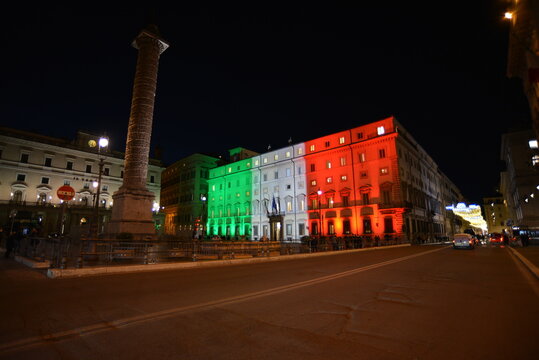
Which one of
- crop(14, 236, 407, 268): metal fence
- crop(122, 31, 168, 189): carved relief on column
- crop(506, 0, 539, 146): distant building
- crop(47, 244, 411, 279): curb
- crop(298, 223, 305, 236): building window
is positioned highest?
crop(506, 0, 539, 146): distant building

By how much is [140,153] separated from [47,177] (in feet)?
132

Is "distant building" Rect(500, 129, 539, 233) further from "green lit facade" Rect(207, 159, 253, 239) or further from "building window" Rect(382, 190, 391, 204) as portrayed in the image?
"green lit facade" Rect(207, 159, 253, 239)

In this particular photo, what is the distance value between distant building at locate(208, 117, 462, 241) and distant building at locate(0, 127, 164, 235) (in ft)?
62.3

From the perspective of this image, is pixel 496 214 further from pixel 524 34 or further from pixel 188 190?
pixel 188 190

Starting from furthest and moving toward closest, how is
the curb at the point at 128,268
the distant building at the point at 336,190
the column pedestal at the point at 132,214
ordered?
the distant building at the point at 336,190
the column pedestal at the point at 132,214
the curb at the point at 128,268

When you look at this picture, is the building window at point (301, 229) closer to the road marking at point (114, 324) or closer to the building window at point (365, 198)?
the building window at point (365, 198)

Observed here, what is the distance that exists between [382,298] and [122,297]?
6.01 metres

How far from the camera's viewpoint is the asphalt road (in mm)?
3314

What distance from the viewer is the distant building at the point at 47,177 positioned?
44.1 meters

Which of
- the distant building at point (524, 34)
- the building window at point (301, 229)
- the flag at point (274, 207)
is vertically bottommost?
the building window at point (301, 229)

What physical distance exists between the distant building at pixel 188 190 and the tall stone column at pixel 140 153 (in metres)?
39.7

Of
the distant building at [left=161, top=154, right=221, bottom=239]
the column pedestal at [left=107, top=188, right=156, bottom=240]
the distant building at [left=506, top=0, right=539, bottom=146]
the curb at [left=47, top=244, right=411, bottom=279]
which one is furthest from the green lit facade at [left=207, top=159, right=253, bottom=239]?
the distant building at [left=506, top=0, right=539, bottom=146]

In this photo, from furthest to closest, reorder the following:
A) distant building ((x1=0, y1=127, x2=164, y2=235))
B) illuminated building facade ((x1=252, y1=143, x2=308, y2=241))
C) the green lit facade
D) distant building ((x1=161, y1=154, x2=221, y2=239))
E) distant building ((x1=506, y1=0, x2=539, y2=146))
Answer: distant building ((x1=161, y1=154, x2=221, y2=239)), the green lit facade, illuminated building facade ((x1=252, y1=143, x2=308, y2=241)), distant building ((x1=0, y1=127, x2=164, y2=235)), distant building ((x1=506, y1=0, x2=539, y2=146))

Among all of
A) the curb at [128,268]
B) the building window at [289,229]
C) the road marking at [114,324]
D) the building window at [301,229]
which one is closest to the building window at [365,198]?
the building window at [301,229]
